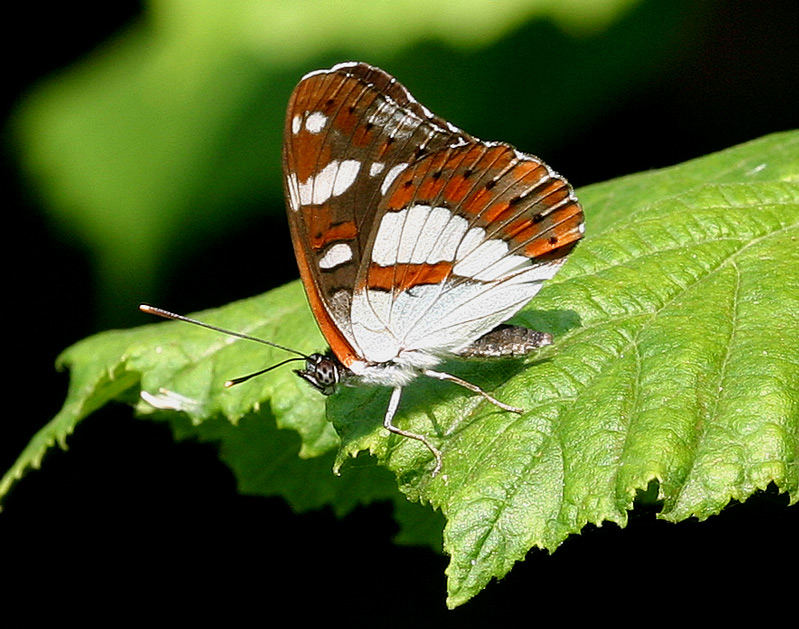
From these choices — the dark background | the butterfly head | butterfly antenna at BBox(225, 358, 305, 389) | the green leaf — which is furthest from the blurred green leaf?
the butterfly head

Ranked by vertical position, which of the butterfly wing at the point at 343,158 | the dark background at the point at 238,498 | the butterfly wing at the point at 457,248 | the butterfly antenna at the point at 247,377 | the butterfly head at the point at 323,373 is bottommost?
the dark background at the point at 238,498

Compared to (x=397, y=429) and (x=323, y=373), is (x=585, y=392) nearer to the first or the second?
(x=397, y=429)

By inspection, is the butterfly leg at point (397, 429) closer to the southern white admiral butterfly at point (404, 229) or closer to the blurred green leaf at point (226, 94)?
the southern white admiral butterfly at point (404, 229)

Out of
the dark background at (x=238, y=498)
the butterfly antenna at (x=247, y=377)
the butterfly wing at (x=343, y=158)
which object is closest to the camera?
the butterfly wing at (x=343, y=158)

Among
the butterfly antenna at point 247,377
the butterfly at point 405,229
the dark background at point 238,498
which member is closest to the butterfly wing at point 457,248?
the butterfly at point 405,229

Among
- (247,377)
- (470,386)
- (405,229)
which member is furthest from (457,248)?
(247,377)

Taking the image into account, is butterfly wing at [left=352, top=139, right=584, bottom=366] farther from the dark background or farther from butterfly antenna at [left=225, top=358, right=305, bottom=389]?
the dark background

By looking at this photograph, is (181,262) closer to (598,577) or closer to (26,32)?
(26,32)

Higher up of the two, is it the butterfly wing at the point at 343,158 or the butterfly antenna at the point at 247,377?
the butterfly wing at the point at 343,158
